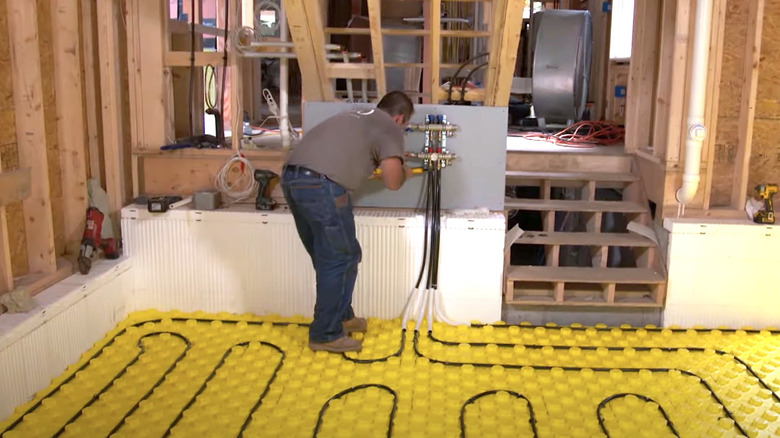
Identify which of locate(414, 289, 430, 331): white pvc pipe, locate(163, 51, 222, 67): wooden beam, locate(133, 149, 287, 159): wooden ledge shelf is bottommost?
locate(414, 289, 430, 331): white pvc pipe

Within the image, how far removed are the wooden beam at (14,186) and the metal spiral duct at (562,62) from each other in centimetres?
453

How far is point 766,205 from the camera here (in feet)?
13.5

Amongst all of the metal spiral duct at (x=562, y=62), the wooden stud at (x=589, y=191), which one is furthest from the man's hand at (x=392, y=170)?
the metal spiral duct at (x=562, y=62)

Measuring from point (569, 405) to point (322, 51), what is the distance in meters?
2.42

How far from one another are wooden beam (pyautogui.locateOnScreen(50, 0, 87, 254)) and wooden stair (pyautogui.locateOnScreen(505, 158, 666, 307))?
7.92 ft

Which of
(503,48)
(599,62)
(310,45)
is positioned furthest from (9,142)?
(599,62)

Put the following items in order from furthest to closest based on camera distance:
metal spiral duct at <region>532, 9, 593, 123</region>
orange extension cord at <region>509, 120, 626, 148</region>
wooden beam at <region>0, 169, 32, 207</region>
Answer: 1. metal spiral duct at <region>532, 9, 593, 123</region>
2. orange extension cord at <region>509, 120, 626, 148</region>
3. wooden beam at <region>0, 169, 32, 207</region>

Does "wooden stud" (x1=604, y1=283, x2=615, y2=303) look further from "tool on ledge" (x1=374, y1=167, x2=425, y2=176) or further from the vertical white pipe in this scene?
the vertical white pipe

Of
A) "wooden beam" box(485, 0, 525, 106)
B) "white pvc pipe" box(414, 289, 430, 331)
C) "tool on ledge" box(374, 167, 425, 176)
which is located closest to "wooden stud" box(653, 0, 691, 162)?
"wooden beam" box(485, 0, 525, 106)

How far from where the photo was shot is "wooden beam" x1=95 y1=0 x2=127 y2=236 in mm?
4156

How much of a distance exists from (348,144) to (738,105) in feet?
7.73

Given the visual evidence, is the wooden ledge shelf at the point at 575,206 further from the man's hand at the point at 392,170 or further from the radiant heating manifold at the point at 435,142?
the man's hand at the point at 392,170

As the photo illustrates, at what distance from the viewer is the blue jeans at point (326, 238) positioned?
3.49 meters

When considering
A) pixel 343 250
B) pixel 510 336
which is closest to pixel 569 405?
pixel 510 336
